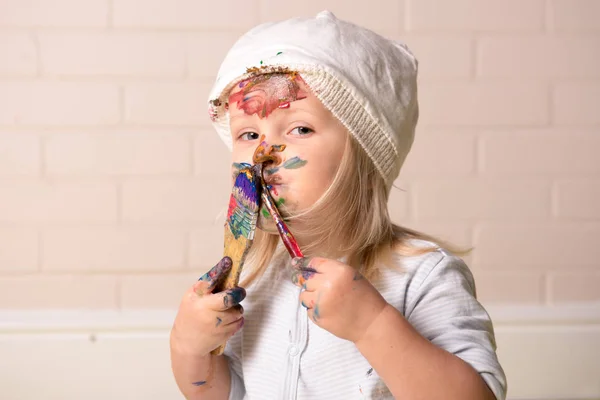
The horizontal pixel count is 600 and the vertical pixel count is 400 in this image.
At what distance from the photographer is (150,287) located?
1.72m

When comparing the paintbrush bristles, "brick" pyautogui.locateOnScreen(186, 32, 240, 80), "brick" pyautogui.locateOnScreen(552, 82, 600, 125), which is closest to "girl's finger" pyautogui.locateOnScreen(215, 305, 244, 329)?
the paintbrush bristles

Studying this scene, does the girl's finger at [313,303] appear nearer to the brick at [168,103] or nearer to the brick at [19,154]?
the brick at [168,103]

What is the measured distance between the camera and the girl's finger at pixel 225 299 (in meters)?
1.02

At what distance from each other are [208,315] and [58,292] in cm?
80

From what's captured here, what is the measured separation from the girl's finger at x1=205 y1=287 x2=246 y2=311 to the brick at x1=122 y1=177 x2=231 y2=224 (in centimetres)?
68

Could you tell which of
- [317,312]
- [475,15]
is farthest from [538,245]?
[317,312]

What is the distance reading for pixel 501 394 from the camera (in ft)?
3.10

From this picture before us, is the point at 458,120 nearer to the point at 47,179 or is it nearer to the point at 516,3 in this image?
the point at 516,3

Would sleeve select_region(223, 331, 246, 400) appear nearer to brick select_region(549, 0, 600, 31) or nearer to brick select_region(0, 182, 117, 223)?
brick select_region(0, 182, 117, 223)

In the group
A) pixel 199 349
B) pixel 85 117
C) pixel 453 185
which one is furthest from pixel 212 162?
pixel 199 349

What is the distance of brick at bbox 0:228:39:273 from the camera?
5.59 ft

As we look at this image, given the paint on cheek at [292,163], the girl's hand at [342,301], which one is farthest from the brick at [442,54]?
the girl's hand at [342,301]

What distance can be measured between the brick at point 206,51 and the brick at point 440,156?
46cm

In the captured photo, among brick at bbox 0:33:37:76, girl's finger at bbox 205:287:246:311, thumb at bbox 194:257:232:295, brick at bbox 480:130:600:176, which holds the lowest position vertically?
girl's finger at bbox 205:287:246:311
